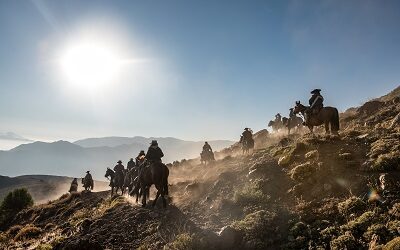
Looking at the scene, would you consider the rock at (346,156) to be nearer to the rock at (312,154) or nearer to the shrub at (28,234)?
the rock at (312,154)

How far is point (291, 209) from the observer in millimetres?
14328

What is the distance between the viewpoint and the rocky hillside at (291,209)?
11.4 meters

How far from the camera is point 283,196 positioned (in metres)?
16.0

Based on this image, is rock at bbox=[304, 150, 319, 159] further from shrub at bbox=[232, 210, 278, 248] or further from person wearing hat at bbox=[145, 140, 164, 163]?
person wearing hat at bbox=[145, 140, 164, 163]

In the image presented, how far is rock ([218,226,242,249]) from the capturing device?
13094 mm

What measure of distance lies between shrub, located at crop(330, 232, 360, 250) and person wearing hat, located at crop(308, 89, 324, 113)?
14019 millimetres

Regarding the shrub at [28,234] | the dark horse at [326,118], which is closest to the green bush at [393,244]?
the dark horse at [326,118]

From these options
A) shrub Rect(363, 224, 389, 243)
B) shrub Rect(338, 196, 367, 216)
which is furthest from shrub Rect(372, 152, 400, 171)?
shrub Rect(363, 224, 389, 243)

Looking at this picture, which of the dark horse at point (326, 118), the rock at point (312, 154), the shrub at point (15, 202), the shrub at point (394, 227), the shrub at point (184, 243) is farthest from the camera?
the shrub at point (15, 202)

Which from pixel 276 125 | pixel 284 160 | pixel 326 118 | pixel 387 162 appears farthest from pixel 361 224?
pixel 276 125

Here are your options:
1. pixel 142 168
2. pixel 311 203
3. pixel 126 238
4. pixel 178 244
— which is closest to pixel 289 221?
pixel 311 203

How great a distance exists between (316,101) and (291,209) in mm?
11393

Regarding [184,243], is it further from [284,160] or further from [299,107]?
[299,107]

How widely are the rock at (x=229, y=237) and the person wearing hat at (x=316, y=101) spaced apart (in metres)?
13.1
